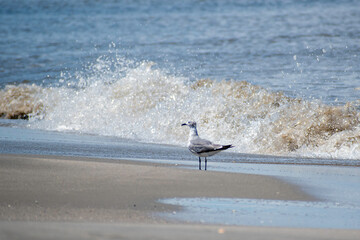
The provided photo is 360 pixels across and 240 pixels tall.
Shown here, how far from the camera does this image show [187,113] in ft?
38.0

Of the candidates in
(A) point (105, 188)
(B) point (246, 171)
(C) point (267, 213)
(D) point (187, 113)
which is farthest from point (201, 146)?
(D) point (187, 113)

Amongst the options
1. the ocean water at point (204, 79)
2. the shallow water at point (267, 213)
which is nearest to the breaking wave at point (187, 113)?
the ocean water at point (204, 79)

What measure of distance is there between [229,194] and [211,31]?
1936 centimetres

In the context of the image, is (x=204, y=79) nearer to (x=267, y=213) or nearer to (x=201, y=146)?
(x=201, y=146)

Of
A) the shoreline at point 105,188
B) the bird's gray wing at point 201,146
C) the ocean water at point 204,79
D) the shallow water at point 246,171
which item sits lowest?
the shallow water at point 246,171

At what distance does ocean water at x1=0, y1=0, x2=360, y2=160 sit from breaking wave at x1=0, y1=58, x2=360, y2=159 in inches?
0.9

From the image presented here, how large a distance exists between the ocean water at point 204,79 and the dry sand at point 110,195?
320 cm

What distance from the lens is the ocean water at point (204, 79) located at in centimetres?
1026

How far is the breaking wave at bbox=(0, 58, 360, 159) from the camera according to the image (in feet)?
31.9

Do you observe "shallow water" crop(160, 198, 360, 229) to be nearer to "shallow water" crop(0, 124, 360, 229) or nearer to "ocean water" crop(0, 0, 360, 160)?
"shallow water" crop(0, 124, 360, 229)

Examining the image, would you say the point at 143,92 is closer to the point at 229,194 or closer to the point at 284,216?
the point at 229,194

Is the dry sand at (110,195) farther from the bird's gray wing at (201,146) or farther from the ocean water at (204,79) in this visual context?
the ocean water at (204,79)

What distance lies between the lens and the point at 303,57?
16906 mm

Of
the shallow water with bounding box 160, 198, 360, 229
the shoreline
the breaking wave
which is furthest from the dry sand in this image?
the breaking wave
